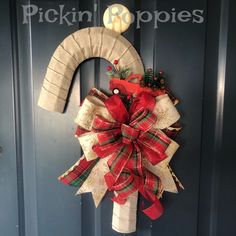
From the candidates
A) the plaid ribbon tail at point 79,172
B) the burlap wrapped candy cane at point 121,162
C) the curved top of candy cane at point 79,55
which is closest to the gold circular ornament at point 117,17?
the curved top of candy cane at point 79,55

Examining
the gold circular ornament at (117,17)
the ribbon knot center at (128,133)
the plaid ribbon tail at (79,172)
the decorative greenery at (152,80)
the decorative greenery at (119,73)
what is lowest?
the plaid ribbon tail at (79,172)

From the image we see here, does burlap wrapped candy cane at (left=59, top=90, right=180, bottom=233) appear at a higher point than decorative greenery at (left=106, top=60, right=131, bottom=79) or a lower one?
lower

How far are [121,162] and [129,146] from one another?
1.5 inches

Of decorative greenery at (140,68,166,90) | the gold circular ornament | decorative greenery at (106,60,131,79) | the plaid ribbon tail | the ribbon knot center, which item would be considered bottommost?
the plaid ribbon tail

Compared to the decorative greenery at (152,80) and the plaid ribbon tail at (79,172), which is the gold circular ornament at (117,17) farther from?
the plaid ribbon tail at (79,172)

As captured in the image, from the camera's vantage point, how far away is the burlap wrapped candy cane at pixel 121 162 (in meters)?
0.62

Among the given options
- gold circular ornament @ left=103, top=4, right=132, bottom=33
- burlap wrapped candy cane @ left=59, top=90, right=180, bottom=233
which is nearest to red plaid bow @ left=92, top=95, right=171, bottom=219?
burlap wrapped candy cane @ left=59, top=90, right=180, bottom=233

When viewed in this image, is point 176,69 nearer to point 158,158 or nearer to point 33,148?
point 158,158

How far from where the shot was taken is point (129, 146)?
634mm

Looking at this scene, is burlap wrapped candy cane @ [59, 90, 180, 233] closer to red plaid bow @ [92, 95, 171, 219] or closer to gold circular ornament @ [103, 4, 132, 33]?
red plaid bow @ [92, 95, 171, 219]

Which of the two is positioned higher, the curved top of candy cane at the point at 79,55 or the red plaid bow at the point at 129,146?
the curved top of candy cane at the point at 79,55

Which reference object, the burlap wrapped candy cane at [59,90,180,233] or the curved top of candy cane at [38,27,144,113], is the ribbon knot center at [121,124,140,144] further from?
the curved top of candy cane at [38,27,144,113]

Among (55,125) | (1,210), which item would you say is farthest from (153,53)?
(1,210)

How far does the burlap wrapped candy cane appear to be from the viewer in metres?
0.62
